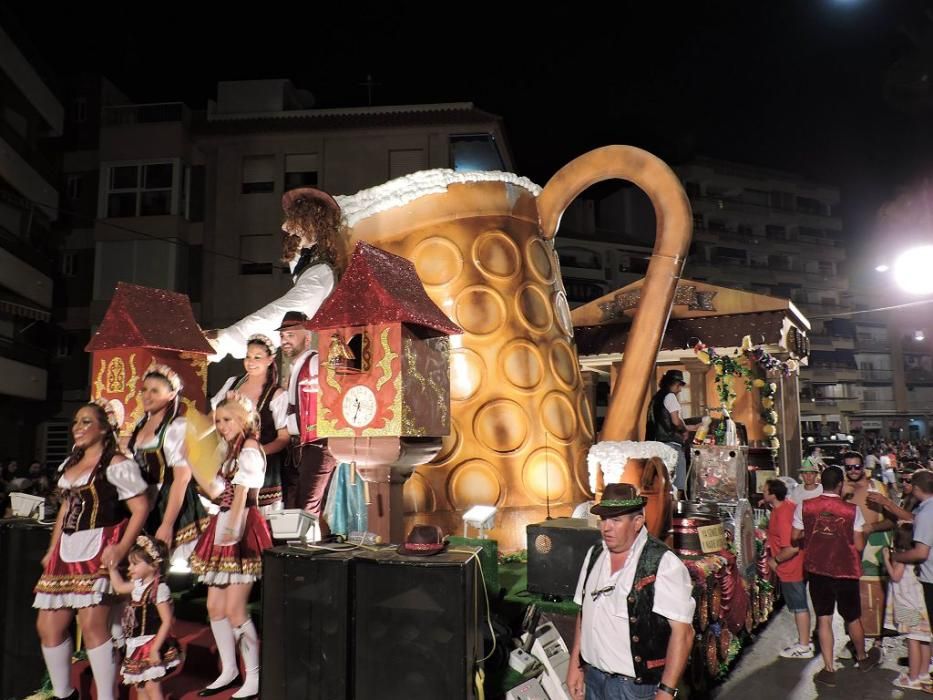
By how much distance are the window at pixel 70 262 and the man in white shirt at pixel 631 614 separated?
75.4 ft

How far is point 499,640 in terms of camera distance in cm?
380

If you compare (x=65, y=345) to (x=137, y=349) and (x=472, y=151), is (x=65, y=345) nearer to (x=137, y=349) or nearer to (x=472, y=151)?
(x=472, y=151)

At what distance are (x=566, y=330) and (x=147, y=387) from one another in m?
4.39

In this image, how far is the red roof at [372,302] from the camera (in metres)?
3.63

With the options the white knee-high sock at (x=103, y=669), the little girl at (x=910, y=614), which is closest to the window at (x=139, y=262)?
the white knee-high sock at (x=103, y=669)

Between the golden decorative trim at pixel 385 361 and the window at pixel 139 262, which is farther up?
the window at pixel 139 262

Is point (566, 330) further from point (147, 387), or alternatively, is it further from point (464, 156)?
point (464, 156)

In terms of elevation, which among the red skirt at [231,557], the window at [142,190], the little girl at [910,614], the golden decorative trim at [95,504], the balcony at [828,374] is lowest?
the little girl at [910,614]

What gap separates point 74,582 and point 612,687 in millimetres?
2704

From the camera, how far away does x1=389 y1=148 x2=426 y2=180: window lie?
834 inches

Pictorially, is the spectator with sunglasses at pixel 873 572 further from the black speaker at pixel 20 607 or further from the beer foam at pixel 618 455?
the black speaker at pixel 20 607

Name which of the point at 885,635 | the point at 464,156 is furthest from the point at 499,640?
the point at 464,156

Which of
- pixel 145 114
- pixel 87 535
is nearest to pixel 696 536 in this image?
pixel 87 535

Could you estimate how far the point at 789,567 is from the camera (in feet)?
20.9
